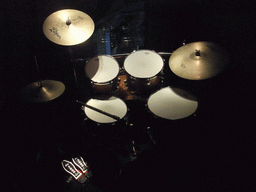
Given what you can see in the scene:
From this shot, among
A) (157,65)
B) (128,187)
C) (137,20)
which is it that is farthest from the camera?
(137,20)

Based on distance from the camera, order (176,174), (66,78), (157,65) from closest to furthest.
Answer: (176,174)
(157,65)
(66,78)

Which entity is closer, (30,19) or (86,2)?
(30,19)

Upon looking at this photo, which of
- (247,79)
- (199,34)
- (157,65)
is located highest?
(199,34)

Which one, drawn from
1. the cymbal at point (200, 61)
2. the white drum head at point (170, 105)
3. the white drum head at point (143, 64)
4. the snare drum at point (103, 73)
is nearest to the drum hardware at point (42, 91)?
the snare drum at point (103, 73)

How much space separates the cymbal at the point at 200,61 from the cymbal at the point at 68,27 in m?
1.45

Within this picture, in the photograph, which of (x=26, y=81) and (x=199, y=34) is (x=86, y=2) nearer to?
(x=26, y=81)

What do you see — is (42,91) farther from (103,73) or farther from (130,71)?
(130,71)

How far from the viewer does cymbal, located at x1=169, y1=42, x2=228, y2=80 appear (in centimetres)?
201

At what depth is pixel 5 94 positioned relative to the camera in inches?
113

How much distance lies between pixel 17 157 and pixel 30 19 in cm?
242

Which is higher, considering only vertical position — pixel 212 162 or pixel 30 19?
pixel 30 19

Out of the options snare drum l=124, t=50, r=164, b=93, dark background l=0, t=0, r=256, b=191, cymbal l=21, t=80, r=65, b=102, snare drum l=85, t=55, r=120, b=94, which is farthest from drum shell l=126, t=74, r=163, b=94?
cymbal l=21, t=80, r=65, b=102

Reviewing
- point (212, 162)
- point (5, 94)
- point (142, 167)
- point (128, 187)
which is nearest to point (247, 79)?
point (212, 162)

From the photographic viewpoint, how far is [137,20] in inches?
194
